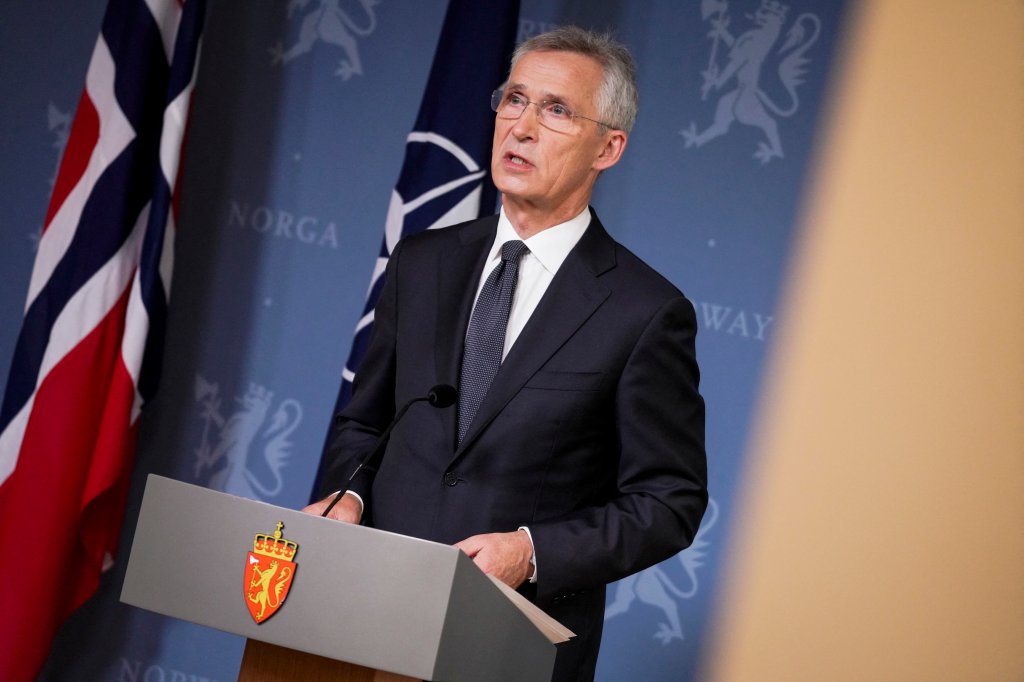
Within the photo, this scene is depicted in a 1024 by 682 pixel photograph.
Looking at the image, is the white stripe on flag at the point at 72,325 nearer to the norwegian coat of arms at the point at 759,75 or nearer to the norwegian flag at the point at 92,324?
the norwegian flag at the point at 92,324

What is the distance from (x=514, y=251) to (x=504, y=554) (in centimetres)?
62

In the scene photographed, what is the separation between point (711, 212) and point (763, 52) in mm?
484

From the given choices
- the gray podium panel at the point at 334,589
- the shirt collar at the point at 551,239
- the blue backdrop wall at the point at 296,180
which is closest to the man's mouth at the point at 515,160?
the shirt collar at the point at 551,239

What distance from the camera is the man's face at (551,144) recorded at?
6.89ft

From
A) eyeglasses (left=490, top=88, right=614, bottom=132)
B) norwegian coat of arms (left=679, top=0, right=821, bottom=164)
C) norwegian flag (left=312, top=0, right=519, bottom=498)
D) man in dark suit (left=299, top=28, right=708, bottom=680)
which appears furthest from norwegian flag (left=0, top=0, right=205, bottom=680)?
norwegian coat of arms (left=679, top=0, right=821, bottom=164)

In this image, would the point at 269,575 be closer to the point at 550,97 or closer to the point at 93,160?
the point at 550,97

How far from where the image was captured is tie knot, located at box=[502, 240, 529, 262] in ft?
6.85

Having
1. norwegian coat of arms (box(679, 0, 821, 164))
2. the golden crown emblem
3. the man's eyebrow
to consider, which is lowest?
the golden crown emblem

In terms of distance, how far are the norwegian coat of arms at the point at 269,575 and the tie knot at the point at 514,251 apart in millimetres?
888

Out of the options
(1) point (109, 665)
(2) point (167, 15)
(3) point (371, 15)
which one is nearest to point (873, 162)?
(3) point (371, 15)

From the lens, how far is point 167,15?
3021 millimetres

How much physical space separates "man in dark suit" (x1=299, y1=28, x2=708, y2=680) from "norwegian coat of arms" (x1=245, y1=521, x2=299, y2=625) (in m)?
0.43

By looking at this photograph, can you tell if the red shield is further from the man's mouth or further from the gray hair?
the gray hair

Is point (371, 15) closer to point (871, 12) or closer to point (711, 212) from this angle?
point (711, 212)
